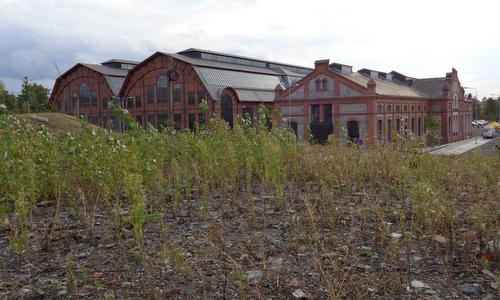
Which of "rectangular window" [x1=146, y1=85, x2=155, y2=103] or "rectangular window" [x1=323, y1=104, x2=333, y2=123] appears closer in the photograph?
"rectangular window" [x1=323, y1=104, x2=333, y2=123]

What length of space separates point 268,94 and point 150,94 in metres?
11.6

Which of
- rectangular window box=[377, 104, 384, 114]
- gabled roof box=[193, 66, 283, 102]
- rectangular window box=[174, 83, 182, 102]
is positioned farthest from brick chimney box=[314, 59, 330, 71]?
rectangular window box=[174, 83, 182, 102]

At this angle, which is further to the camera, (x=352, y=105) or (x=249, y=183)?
(x=352, y=105)

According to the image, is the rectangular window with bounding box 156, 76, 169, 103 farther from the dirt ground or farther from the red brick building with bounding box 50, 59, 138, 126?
the dirt ground

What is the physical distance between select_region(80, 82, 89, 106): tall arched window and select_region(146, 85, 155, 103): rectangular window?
8.90 metres

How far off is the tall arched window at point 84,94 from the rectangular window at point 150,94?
8896 millimetres

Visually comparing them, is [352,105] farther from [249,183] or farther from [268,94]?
[249,183]

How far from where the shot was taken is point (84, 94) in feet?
148

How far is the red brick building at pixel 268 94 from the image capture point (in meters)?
32.8

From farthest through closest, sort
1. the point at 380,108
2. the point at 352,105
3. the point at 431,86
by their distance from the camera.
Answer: the point at 431,86 < the point at 380,108 < the point at 352,105

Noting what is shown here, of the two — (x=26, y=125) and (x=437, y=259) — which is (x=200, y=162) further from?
(x=437, y=259)

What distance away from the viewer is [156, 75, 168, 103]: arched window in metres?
39.5

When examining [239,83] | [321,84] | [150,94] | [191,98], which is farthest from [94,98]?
[321,84]

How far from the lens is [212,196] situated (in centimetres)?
654
